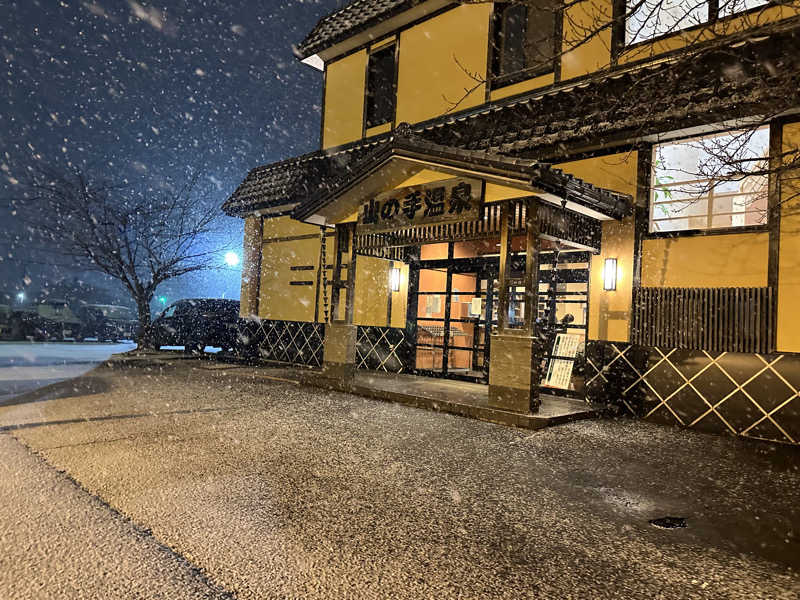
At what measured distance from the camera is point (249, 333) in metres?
15.4

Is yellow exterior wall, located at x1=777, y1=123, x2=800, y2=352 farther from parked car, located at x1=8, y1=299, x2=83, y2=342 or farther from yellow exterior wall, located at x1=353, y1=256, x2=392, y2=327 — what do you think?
parked car, located at x1=8, y1=299, x2=83, y2=342

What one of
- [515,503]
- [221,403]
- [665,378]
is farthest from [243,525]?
[665,378]

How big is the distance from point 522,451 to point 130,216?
53.9 feet

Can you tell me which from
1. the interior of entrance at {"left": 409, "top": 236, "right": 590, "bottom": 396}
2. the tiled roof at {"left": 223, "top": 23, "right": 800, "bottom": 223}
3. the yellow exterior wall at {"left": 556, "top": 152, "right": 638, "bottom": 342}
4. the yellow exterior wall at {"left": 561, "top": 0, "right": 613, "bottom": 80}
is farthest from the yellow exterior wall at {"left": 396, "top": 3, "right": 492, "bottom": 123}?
the yellow exterior wall at {"left": 556, "top": 152, "right": 638, "bottom": 342}

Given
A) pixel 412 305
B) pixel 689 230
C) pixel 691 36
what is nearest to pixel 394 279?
pixel 412 305

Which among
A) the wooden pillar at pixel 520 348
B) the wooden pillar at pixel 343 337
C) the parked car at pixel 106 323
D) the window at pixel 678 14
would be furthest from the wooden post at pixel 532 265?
the parked car at pixel 106 323

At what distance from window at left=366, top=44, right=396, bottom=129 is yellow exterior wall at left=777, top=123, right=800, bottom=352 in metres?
8.52

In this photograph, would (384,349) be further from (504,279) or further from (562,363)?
(504,279)

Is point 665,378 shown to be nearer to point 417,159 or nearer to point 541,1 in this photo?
point 417,159

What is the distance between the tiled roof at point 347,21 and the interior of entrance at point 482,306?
5.70m

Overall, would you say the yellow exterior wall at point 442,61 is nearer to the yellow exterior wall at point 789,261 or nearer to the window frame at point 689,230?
the window frame at point 689,230

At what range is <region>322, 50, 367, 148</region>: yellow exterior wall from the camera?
1291 centimetres

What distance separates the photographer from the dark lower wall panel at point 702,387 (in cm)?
636

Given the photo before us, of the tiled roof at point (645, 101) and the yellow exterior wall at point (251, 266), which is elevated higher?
the tiled roof at point (645, 101)
